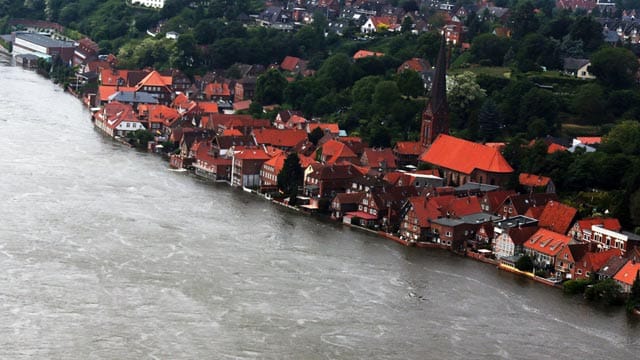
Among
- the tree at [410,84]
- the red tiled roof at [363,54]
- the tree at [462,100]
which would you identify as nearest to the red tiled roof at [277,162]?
the tree at [462,100]

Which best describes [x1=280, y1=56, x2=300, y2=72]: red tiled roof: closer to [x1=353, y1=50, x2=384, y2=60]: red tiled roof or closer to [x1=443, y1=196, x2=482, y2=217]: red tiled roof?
[x1=353, y1=50, x2=384, y2=60]: red tiled roof

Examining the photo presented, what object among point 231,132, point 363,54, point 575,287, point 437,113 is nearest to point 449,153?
point 437,113

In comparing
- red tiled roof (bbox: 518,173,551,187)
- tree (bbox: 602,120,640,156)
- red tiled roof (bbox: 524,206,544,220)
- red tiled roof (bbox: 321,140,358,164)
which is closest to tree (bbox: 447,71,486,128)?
tree (bbox: 602,120,640,156)

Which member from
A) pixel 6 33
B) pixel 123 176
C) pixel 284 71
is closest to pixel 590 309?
pixel 123 176

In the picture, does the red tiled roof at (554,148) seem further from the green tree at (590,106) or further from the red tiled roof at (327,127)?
the red tiled roof at (327,127)

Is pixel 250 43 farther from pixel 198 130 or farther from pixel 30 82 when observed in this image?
pixel 198 130
